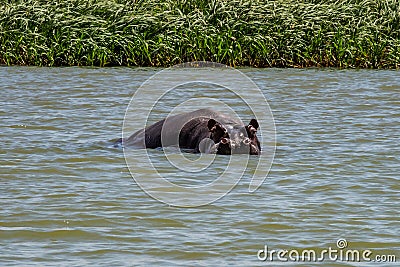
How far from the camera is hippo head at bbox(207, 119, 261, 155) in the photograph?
11.7m

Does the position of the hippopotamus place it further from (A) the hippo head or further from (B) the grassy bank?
(B) the grassy bank

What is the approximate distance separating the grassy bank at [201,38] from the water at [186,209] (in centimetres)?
660

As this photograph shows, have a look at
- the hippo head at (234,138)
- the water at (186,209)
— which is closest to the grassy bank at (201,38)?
the water at (186,209)

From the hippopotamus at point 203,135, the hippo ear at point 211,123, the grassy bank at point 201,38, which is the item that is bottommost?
the hippopotamus at point 203,135

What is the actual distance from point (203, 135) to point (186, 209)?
3204 mm

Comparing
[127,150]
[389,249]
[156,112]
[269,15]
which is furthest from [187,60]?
[389,249]

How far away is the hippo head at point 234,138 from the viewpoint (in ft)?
38.4

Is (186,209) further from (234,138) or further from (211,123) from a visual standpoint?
(234,138)

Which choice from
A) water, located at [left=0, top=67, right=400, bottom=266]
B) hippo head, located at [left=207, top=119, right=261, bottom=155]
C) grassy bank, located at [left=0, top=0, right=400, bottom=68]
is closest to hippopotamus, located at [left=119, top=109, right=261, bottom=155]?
hippo head, located at [left=207, top=119, right=261, bottom=155]

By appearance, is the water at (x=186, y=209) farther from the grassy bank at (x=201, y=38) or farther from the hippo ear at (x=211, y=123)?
the grassy bank at (x=201, y=38)

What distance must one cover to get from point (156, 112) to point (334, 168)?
554cm

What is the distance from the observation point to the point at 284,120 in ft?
49.6

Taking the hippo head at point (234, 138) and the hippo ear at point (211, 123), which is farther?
the hippo head at point (234, 138)

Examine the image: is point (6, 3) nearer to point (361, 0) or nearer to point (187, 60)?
point (187, 60)
